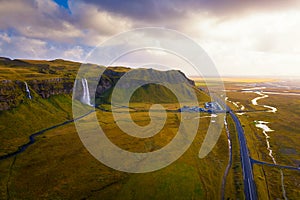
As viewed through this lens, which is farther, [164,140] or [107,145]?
[164,140]

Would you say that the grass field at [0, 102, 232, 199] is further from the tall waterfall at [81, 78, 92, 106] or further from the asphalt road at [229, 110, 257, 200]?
the tall waterfall at [81, 78, 92, 106]

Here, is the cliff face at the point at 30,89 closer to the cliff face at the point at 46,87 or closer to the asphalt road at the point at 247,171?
the cliff face at the point at 46,87

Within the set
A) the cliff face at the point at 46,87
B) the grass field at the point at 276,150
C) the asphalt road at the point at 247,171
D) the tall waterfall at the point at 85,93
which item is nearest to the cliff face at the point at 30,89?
the cliff face at the point at 46,87

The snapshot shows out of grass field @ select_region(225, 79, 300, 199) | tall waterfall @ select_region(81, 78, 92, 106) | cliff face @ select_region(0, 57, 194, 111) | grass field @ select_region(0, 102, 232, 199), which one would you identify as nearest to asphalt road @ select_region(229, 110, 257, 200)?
grass field @ select_region(225, 79, 300, 199)

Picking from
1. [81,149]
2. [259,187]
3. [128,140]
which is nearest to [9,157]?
[81,149]

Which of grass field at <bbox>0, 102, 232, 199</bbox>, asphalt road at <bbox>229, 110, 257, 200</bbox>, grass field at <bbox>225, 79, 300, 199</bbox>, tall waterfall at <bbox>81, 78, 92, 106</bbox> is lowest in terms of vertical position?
grass field at <bbox>225, 79, 300, 199</bbox>

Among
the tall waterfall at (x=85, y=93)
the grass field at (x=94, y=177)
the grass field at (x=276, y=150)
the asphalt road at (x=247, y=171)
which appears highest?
the tall waterfall at (x=85, y=93)

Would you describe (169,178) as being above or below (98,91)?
below

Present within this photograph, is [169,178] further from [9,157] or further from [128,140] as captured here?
[9,157]
